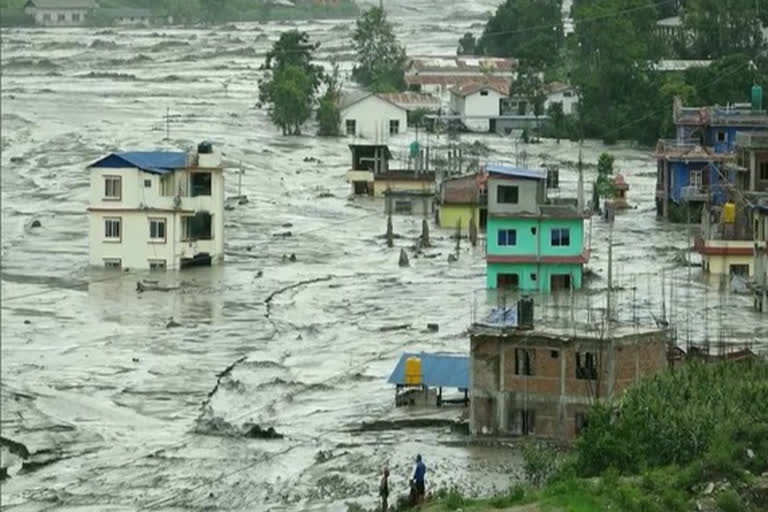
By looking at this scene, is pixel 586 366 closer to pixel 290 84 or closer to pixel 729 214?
pixel 729 214

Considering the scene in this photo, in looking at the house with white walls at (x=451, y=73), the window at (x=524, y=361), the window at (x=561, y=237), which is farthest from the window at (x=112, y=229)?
the house with white walls at (x=451, y=73)

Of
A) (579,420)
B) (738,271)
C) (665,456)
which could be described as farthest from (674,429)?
(738,271)

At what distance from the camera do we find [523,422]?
586 inches

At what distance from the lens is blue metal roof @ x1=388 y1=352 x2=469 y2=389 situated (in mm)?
15797

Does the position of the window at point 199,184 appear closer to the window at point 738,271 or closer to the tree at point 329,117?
the window at point 738,271

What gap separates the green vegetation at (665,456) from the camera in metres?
11.4

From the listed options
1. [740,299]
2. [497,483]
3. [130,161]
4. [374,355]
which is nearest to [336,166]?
[130,161]

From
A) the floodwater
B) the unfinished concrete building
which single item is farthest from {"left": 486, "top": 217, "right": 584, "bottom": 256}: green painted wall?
the unfinished concrete building

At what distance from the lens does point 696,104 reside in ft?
117

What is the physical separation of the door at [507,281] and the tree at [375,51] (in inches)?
957

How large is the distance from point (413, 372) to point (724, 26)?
24708 mm

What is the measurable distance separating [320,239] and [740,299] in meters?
6.27

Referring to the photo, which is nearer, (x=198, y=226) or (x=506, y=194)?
(x=506, y=194)

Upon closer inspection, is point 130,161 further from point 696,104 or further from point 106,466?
point 696,104
